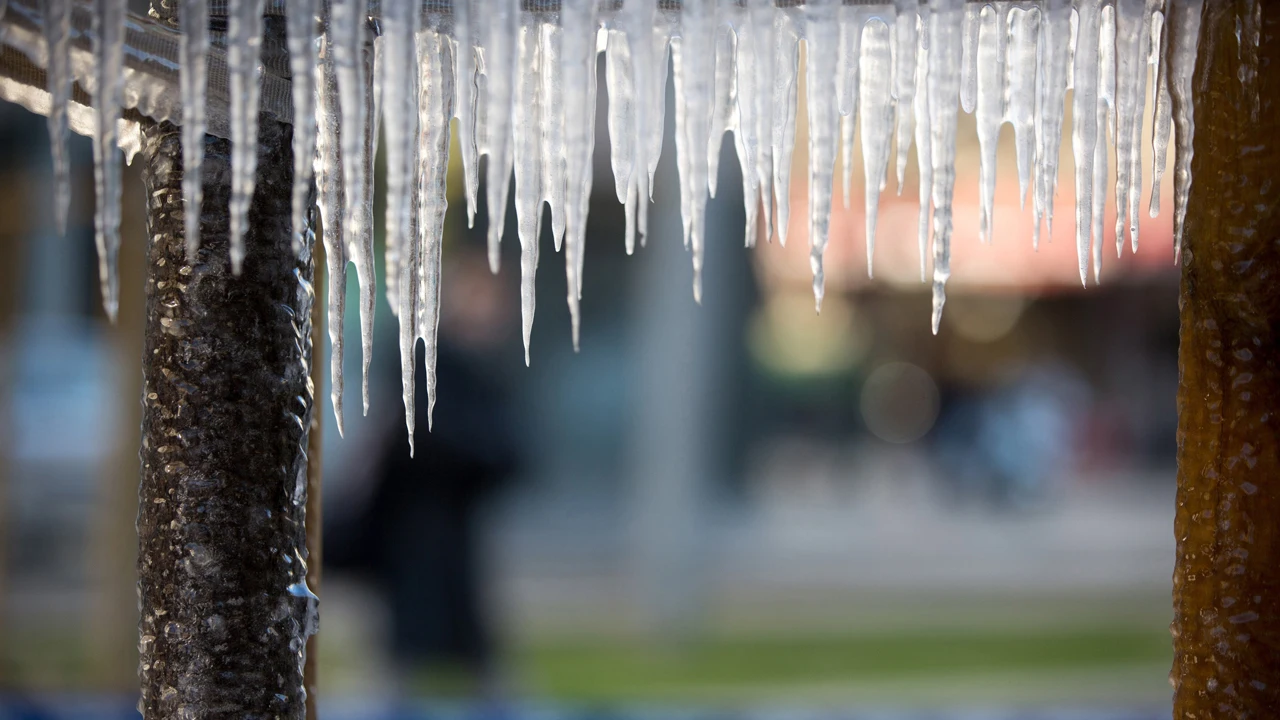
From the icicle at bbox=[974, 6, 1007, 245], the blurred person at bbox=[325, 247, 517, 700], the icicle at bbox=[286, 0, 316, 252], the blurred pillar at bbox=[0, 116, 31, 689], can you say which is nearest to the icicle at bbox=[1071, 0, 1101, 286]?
the icicle at bbox=[974, 6, 1007, 245]

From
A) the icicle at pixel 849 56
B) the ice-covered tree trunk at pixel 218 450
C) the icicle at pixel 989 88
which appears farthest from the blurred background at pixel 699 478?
the icicle at pixel 849 56

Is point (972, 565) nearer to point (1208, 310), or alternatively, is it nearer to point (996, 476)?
point (996, 476)

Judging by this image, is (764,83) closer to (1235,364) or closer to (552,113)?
(552,113)

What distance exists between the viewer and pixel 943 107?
1434mm

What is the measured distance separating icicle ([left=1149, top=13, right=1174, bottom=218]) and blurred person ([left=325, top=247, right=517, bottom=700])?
4.30 m

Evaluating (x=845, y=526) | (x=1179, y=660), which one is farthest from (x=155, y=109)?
(x=845, y=526)

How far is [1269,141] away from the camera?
132 cm

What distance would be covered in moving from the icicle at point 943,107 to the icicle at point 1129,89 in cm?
24

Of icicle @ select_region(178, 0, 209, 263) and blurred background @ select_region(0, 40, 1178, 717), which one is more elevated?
icicle @ select_region(178, 0, 209, 263)

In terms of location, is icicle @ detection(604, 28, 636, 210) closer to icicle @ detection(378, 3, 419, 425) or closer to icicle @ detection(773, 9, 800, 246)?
icicle @ detection(773, 9, 800, 246)

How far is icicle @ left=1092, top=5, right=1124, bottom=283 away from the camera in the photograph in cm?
158

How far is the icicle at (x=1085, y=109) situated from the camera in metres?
1.53

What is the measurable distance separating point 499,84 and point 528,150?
1.05 ft

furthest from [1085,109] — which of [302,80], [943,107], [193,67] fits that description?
[193,67]
